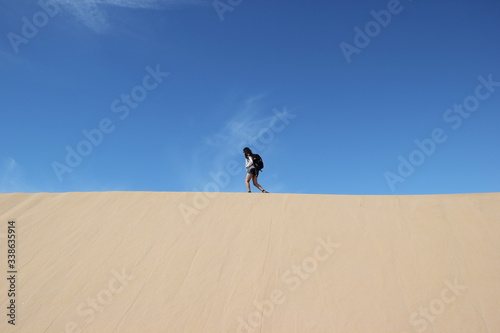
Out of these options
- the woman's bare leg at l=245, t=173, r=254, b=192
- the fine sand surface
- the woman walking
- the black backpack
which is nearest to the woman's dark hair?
the woman walking

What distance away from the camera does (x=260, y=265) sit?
5.11 metres

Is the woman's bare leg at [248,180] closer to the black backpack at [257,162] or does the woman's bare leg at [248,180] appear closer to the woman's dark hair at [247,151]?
the black backpack at [257,162]

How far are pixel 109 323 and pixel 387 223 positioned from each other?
453 cm

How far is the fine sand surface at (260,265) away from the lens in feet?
14.0

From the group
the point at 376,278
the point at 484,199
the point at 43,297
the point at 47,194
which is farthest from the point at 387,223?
the point at 47,194

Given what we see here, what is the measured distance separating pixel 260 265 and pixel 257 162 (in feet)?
11.6

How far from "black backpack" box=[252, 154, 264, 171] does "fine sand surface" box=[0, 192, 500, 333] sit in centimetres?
127

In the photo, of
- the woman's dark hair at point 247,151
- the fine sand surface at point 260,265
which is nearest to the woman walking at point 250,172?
the woman's dark hair at point 247,151

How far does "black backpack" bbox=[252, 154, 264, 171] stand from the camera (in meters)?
8.22

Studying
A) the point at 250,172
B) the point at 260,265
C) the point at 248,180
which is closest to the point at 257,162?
the point at 250,172

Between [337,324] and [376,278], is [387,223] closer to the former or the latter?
[376,278]

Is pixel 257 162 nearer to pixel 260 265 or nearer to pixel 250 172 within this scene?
pixel 250 172

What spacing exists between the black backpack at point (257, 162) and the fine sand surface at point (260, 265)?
127 cm

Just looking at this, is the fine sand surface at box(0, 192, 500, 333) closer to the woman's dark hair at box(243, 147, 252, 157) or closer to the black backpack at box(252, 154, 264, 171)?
the black backpack at box(252, 154, 264, 171)
